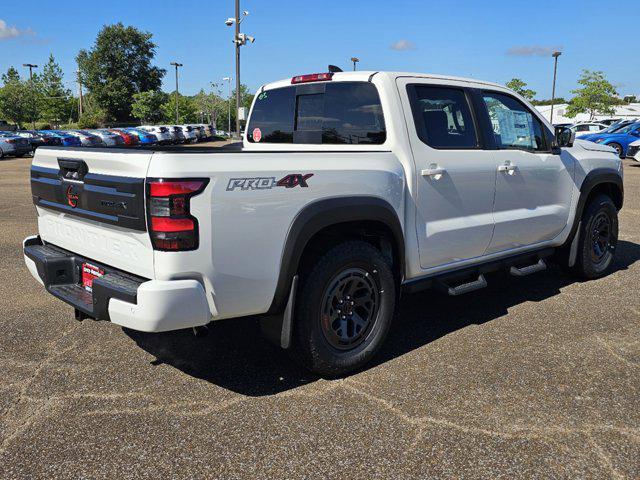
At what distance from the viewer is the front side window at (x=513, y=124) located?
14.8ft

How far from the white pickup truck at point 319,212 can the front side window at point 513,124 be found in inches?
0.7

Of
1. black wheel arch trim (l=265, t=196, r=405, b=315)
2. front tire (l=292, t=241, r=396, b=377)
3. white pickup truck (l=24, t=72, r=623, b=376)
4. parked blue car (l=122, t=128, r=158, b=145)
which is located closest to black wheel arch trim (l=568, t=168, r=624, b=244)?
white pickup truck (l=24, t=72, r=623, b=376)

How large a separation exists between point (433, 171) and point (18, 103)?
67.6 meters

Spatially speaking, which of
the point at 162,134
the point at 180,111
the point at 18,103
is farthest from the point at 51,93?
the point at 162,134

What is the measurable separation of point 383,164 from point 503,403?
1594mm

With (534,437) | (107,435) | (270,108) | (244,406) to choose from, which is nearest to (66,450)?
(107,435)

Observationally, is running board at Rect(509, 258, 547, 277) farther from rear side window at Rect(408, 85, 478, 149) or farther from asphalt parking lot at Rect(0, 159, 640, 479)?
rear side window at Rect(408, 85, 478, 149)

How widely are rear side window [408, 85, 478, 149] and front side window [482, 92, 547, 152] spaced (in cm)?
30

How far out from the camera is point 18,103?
2394 inches

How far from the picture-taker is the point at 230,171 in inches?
111

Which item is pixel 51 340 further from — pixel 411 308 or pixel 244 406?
pixel 411 308

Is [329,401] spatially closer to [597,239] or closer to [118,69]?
[597,239]

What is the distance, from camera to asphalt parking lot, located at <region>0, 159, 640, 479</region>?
2664mm

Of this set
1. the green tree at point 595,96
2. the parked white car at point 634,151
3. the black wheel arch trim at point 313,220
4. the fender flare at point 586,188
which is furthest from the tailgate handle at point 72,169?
the green tree at point 595,96
